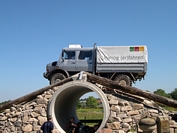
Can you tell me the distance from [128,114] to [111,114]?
599 mm

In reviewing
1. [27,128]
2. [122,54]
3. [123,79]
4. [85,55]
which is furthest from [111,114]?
[85,55]

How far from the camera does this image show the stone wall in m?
7.98

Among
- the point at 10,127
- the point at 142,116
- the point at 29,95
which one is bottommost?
the point at 10,127

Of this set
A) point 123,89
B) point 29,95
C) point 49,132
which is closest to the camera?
point 49,132

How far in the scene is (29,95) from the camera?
30.2 ft

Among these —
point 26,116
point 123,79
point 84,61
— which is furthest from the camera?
point 84,61

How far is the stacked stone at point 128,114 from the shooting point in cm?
796

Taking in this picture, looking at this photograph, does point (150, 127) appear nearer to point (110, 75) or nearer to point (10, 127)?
point (10, 127)

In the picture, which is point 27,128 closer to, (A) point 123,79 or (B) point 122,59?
(A) point 123,79

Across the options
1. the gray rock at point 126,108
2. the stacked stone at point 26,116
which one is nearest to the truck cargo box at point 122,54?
the stacked stone at point 26,116

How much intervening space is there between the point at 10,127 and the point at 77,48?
667cm

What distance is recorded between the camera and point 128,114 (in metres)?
8.09

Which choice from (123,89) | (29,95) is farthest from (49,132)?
(123,89)

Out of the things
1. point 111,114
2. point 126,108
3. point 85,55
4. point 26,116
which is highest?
point 85,55
